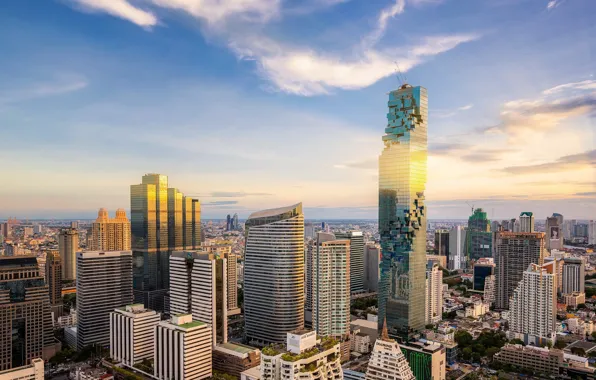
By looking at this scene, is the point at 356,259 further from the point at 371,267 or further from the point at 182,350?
the point at 182,350

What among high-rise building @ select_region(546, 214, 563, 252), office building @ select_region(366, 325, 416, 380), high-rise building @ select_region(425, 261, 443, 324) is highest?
high-rise building @ select_region(546, 214, 563, 252)

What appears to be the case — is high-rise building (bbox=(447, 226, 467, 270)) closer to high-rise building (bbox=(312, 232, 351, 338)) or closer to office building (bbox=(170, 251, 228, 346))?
high-rise building (bbox=(312, 232, 351, 338))

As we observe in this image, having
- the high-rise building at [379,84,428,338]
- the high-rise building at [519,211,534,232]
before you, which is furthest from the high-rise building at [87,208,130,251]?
the high-rise building at [519,211,534,232]

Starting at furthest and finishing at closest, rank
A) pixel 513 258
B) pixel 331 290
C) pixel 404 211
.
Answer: pixel 513 258
pixel 331 290
pixel 404 211

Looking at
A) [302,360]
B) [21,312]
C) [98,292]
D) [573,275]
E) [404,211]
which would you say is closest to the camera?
[302,360]

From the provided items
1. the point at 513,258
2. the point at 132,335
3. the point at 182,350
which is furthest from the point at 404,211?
the point at 513,258

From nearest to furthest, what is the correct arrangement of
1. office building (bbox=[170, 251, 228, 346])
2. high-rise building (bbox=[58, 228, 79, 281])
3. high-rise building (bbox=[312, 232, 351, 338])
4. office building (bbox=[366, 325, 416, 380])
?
office building (bbox=[366, 325, 416, 380]), office building (bbox=[170, 251, 228, 346]), high-rise building (bbox=[312, 232, 351, 338]), high-rise building (bbox=[58, 228, 79, 281])

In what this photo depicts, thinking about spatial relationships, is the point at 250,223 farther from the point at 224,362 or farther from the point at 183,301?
the point at 224,362
